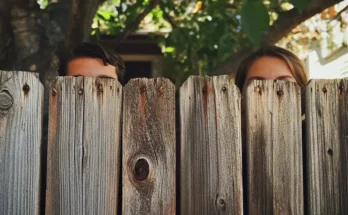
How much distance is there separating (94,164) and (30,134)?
22 centimetres

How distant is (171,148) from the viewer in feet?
6.47

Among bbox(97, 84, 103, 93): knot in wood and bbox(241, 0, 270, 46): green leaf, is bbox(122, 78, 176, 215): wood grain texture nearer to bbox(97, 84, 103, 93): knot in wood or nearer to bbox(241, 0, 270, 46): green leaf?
bbox(97, 84, 103, 93): knot in wood

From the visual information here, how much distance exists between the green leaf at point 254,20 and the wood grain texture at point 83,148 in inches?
18.1

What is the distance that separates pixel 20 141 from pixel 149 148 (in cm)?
40

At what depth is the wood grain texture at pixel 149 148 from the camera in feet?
6.38

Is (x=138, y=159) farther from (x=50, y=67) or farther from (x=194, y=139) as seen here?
(x=50, y=67)

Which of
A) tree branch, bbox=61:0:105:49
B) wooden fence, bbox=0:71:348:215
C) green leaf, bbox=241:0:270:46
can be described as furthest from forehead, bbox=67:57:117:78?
green leaf, bbox=241:0:270:46

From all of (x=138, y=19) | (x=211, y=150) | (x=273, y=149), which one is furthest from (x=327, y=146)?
(x=138, y=19)

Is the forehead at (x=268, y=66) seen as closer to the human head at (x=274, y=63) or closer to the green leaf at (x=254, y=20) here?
the human head at (x=274, y=63)

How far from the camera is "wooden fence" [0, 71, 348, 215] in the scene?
6.31 feet

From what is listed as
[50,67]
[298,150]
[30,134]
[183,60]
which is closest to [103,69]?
[50,67]

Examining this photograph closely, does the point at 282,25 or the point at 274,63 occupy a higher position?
the point at 282,25

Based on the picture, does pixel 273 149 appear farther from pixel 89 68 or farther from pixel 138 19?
pixel 138 19

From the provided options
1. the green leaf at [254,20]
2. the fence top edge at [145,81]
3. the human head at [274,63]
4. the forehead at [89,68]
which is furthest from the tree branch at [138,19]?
the green leaf at [254,20]
